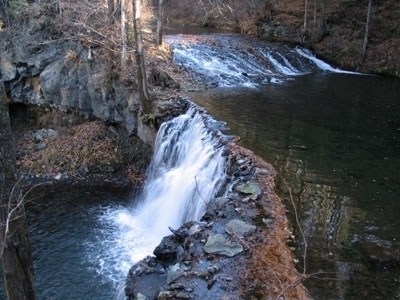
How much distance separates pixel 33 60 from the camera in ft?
60.1

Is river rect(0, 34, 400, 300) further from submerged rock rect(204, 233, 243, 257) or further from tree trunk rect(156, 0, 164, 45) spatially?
tree trunk rect(156, 0, 164, 45)

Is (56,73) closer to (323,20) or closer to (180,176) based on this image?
(180,176)

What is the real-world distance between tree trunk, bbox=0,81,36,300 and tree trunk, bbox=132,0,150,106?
8.25 m

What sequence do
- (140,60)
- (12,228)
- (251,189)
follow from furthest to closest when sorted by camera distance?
(140,60), (251,189), (12,228)

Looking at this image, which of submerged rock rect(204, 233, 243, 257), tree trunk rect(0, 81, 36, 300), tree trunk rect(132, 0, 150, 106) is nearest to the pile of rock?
submerged rock rect(204, 233, 243, 257)

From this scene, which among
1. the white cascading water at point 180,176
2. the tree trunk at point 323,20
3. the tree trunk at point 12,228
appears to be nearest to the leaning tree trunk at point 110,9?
the white cascading water at point 180,176

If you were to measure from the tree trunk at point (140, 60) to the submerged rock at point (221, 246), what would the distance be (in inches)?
336

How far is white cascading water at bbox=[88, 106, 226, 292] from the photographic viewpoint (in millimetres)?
10312

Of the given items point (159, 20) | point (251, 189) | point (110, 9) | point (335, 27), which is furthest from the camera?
point (335, 27)

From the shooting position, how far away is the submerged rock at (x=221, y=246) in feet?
20.5

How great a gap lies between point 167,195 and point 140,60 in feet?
15.7

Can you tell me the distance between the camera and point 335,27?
2962cm

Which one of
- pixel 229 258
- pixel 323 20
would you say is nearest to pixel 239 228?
pixel 229 258

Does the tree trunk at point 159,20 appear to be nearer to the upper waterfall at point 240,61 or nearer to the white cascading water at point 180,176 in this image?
the upper waterfall at point 240,61
